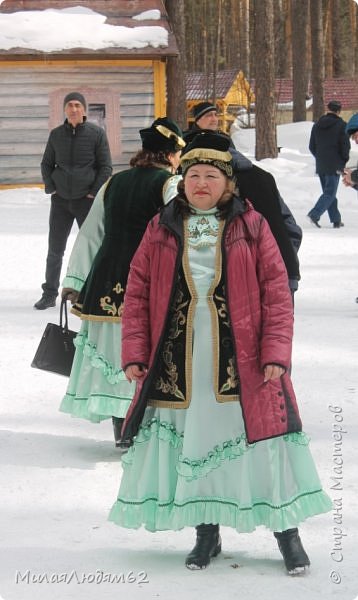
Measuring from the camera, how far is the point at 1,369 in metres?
7.76

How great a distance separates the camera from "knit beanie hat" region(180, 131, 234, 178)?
13.8 ft

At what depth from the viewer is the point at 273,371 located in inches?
159

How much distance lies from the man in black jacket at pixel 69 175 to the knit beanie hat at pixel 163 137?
13.1ft

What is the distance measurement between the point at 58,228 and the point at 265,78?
44.5 feet

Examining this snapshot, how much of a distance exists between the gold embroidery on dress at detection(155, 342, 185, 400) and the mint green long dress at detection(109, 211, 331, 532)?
0.07 meters

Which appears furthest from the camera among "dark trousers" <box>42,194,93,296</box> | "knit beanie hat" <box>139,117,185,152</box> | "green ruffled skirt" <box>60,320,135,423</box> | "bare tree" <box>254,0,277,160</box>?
"bare tree" <box>254,0,277,160</box>

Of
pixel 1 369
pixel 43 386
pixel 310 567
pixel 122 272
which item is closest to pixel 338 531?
pixel 310 567

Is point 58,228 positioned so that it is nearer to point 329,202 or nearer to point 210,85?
point 329,202

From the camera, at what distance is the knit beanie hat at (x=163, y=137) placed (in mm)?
5473

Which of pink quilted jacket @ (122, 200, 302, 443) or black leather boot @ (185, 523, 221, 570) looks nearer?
pink quilted jacket @ (122, 200, 302, 443)

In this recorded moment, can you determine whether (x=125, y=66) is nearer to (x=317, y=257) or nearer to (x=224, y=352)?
(x=317, y=257)

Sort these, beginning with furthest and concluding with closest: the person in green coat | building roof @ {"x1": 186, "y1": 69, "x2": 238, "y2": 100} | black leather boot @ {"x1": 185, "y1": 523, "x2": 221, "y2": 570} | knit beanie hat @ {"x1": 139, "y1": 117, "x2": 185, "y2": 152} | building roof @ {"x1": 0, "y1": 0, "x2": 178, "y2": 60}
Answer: building roof @ {"x1": 186, "y1": 69, "x2": 238, "y2": 100}, building roof @ {"x1": 0, "y1": 0, "x2": 178, "y2": 60}, the person in green coat, knit beanie hat @ {"x1": 139, "y1": 117, "x2": 185, "y2": 152}, black leather boot @ {"x1": 185, "y1": 523, "x2": 221, "y2": 570}

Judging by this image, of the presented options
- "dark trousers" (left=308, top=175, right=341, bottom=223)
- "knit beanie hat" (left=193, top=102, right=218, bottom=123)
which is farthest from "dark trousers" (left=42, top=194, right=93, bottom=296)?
"dark trousers" (left=308, top=175, right=341, bottom=223)

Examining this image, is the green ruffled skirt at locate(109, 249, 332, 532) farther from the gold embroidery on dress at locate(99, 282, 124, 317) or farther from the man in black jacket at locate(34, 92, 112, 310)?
the man in black jacket at locate(34, 92, 112, 310)
